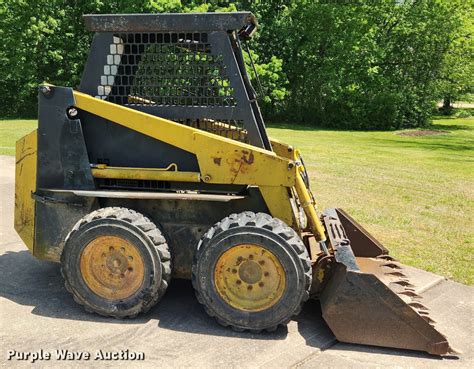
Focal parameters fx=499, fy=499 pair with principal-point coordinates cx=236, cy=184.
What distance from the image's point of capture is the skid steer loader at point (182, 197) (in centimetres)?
361

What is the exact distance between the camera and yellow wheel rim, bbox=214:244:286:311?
3645 millimetres

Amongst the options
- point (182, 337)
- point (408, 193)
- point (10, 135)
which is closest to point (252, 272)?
point (182, 337)

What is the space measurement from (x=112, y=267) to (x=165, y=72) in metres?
1.65

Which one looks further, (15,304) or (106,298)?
(15,304)

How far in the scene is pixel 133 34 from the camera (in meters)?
4.17

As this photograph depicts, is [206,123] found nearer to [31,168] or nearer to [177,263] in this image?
[177,263]

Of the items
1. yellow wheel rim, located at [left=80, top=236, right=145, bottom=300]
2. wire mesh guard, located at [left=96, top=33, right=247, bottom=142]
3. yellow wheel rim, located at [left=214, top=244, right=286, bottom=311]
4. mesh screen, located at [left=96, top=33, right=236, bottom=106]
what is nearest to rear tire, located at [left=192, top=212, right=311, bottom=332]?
yellow wheel rim, located at [left=214, top=244, right=286, bottom=311]

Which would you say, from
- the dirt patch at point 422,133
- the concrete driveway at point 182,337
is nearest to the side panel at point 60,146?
the concrete driveway at point 182,337

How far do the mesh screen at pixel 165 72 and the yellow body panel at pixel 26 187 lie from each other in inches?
30.0

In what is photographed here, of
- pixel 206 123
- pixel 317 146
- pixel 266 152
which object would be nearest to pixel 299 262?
pixel 266 152

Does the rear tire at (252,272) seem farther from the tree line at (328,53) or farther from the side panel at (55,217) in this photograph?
the tree line at (328,53)

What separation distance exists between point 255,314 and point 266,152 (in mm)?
1210

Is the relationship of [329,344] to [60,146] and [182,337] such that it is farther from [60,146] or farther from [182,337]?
[60,146]

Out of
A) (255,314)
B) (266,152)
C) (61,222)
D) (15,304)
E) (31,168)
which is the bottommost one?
(15,304)
